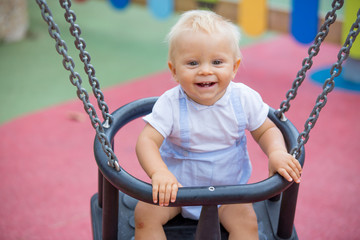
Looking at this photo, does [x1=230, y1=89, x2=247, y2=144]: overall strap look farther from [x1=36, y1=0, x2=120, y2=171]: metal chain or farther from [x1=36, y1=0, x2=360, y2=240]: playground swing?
[x1=36, y1=0, x2=120, y2=171]: metal chain

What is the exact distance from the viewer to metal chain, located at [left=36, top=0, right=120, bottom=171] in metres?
0.84

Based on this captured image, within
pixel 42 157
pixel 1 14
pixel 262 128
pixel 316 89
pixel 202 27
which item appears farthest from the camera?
pixel 1 14

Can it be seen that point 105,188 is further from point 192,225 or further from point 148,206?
point 192,225

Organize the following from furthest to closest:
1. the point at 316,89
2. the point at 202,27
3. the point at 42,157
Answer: the point at 316,89 < the point at 42,157 < the point at 202,27

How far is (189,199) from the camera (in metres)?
0.83

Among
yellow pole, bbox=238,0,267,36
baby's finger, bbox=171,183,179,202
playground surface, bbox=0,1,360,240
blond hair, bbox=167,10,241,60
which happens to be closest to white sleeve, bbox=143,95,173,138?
blond hair, bbox=167,10,241,60

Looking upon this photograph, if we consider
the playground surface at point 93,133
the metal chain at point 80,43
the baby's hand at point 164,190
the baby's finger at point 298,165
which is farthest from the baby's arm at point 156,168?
the playground surface at point 93,133

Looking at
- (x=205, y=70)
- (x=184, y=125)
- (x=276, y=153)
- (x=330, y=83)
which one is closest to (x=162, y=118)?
(x=184, y=125)

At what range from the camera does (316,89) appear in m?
2.81

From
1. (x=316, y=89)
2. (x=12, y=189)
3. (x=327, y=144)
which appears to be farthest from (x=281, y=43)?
(x=12, y=189)

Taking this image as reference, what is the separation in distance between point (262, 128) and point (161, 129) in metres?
0.24

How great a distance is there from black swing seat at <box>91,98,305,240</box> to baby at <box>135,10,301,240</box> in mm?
37

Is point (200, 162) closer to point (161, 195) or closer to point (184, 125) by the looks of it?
point (184, 125)

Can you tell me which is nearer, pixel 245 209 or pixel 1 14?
pixel 245 209
